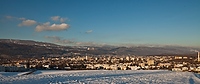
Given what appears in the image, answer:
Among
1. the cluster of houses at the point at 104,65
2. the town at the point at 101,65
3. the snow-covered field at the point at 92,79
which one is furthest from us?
the cluster of houses at the point at 104,65

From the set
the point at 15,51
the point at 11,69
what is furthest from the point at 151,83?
the point at 15,51

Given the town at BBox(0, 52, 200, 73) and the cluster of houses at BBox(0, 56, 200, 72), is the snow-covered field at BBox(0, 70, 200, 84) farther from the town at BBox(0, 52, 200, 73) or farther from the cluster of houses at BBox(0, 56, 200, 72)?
the cluster of houses at BBox(0, 56, 200, 72)

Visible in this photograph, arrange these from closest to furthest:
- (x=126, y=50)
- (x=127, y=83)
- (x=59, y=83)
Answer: (x=59, y=83)
(x=127, y=83)
(x=126, y=50)

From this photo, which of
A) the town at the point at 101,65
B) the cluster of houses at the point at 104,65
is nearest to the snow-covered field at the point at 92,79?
the town at the point at 101,65

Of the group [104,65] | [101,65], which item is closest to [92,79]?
[104,65]

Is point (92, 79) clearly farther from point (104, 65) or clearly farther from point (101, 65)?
point (101, 65)

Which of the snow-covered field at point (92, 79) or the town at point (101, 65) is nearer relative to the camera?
the snow-covered field at point (92, 79)

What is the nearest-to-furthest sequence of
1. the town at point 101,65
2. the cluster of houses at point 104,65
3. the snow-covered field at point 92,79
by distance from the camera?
the snow-covered field at point 92,79 < the town at point 101,65 < the cluster of houses at point 104,65

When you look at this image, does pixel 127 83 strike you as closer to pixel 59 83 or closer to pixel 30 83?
pixel 59 83

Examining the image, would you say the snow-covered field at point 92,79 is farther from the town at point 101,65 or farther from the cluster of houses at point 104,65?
the cluster of houses at point 104,65

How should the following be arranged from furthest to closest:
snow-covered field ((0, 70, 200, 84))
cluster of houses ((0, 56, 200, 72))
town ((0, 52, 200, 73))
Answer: cluster of houses ((0, 56, 200, 72)), town ((0, 52, 200, 73)), snow-covered field ((0, 70, 200, 84))

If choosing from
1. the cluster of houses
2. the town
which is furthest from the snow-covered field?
the cluster of houses
